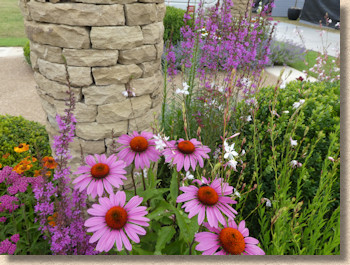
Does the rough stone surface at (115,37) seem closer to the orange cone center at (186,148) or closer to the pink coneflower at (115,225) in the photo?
the orange cone center at (186,148)

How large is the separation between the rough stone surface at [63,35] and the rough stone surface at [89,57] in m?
0.04

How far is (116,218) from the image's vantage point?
92cm

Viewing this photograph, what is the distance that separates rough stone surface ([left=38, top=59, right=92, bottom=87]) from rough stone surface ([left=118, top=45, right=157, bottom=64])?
0.86 feet

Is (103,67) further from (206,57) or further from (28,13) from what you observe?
(206,57)

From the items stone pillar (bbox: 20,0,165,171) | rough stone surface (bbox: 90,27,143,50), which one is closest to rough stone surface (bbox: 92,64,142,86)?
stone pillar (bbox: 20,0,165,171)

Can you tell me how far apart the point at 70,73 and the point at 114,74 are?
0.30m

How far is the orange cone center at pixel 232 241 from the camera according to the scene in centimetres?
89

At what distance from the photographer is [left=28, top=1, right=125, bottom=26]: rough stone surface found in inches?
66.5

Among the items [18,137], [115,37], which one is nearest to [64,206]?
[115,37]

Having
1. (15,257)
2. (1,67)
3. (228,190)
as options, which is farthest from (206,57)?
(1,67)

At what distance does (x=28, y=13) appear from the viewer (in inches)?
75.0

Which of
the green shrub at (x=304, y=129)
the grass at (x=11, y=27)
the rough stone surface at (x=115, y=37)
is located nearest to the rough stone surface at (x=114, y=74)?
the rough stone surface at (x=115, y=37)

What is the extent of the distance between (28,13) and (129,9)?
76cm

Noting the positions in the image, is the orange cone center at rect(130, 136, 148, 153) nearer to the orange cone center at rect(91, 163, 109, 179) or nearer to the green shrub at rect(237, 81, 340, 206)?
the orange cone center at rect(91, 163, 109, 179)
